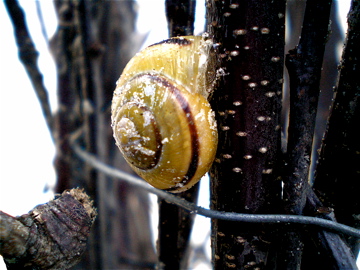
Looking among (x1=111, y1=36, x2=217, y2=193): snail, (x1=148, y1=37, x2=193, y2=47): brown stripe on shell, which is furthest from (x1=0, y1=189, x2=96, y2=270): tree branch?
(x1=148, y1=37, x2=193, y2=47): brown stripe on shell

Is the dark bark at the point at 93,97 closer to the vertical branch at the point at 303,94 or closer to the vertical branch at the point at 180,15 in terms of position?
the vertical branch at the point at 180,15

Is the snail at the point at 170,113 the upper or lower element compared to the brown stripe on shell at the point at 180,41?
lower

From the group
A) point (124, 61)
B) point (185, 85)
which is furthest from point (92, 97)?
point (185, 85)

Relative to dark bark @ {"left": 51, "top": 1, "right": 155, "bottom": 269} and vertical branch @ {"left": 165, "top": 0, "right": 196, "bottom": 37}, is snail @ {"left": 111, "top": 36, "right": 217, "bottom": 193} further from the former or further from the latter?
dark bark @ {"left": 51, "top": 1, "right": 155, "bottom": 269}

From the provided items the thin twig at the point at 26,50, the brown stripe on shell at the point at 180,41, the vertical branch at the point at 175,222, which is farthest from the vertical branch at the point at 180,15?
the thin twig at the point at 26,50

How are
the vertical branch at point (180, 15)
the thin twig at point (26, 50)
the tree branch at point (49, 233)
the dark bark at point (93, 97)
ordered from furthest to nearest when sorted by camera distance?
the dark bark at point (93, 97)
the thin twig at point (26, 50)
the vertical branch at point (180, 15)
the tree branch at point (49, 233)

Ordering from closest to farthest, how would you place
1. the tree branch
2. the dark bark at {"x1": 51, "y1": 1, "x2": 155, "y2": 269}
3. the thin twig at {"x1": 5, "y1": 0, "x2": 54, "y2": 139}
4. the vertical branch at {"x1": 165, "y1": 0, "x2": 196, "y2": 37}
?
the tree branch < the vertical branch at {"x1": 165, "y1": 0, "x2": 196, "y2": 37} < the thin twig at {"x1": 5, "y1": 0, "x2": 54, "y2": 139} < the dark bark at {"x1": 51, "y1": 1, "x2": 155, "y2": 269}

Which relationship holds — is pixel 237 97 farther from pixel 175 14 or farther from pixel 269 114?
pixel 175 14
